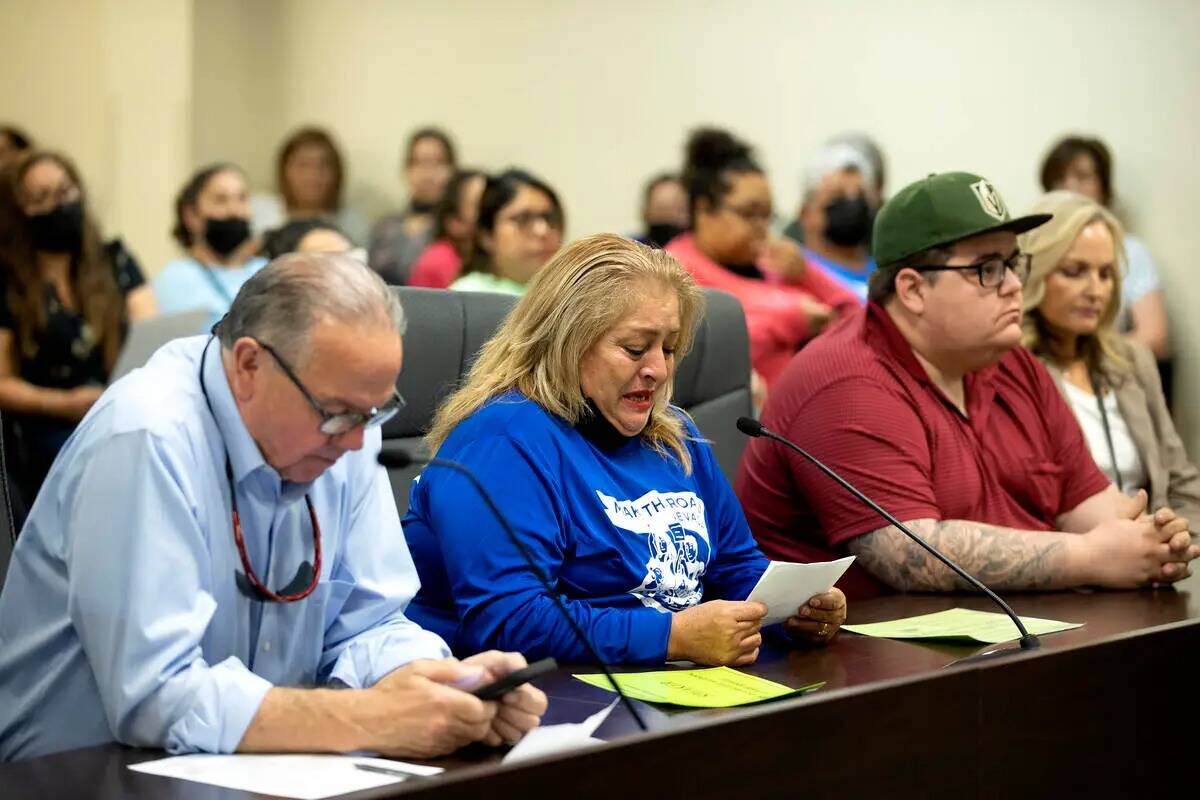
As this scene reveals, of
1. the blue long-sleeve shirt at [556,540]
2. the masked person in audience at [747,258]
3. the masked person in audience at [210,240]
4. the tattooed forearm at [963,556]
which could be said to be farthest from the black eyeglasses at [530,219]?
the blue long-sleeve shirt at [556,540]

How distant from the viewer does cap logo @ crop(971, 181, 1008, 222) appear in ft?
8.33

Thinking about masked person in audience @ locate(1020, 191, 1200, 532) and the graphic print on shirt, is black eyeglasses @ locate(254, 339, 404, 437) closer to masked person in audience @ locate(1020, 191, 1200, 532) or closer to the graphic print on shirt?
the graphic print on shirt

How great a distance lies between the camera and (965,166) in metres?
5.01

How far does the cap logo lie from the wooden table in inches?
25.9

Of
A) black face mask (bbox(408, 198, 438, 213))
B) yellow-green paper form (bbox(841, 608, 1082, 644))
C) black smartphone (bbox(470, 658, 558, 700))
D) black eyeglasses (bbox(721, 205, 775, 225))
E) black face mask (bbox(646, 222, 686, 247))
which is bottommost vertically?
yellow-green paper form (bbox(841, 608, 1082, 644))

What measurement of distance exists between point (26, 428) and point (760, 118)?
9.79ft

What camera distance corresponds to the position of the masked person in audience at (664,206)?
528 centimetres

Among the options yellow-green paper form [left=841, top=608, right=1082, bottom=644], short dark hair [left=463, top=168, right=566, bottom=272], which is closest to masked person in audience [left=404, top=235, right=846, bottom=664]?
yellow-green paper form [left=841, top=608, right=1082, bottom=644]

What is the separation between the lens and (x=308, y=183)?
6457 mm

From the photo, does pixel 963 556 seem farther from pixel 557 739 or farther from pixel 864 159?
pixel 864 159

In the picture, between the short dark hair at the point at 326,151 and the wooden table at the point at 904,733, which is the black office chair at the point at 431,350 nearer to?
the wooden table at the point at 904,733

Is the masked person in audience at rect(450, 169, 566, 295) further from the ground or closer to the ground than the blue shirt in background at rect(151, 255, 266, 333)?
further from the ground

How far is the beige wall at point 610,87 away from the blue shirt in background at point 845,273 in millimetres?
708

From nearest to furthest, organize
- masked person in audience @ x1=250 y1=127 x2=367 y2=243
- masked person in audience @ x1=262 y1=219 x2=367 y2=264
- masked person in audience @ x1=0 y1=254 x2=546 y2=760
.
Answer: masked person in audience @ x1=0 y1=254 x2=546 y2=760
masked person in audience @ x1=262 y1=219 x2=367 y2=264
masked person in audience @ x1=250 y1=127 x2=367 y2=243
